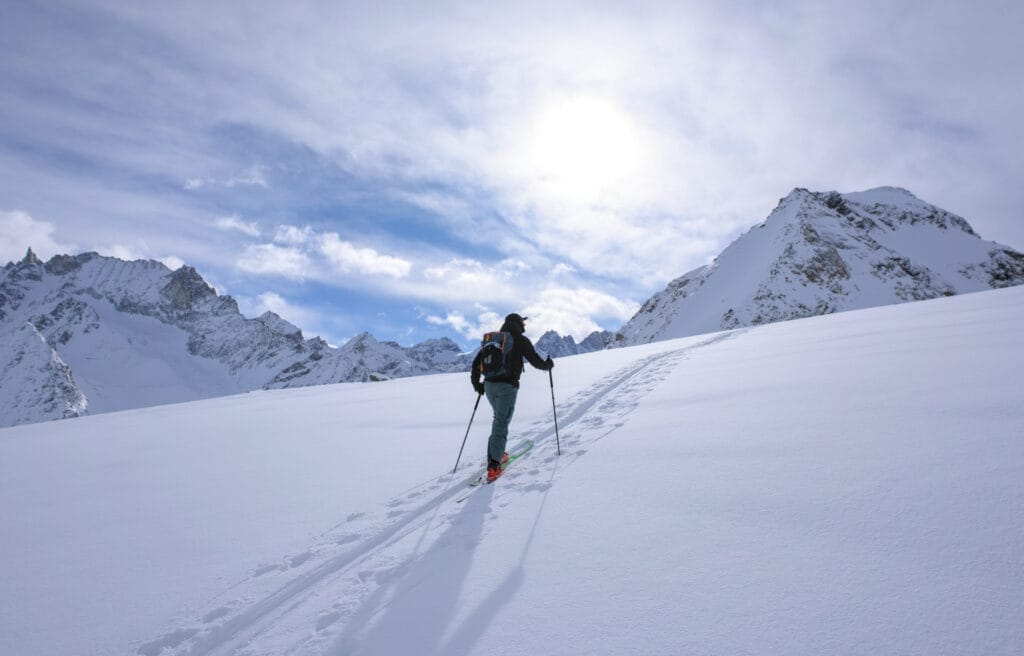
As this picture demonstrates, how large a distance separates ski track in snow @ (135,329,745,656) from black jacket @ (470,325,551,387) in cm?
127

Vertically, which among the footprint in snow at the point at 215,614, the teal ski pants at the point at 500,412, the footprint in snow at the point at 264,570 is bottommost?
the footprint in snow at the point at 215,614

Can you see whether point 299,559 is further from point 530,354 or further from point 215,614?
point 530,354

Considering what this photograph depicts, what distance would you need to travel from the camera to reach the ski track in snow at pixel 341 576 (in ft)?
10.7

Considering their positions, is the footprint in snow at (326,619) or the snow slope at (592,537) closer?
the snow slope at (592,537)

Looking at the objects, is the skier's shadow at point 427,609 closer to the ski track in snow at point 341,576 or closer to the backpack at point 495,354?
the ski track in snow at point 341,576

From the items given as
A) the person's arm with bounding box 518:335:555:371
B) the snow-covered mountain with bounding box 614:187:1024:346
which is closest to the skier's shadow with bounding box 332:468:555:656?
the person's arm with bounding box 518:335:555:371

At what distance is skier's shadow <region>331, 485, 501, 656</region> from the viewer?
2.94 m

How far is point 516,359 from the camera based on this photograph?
23.5 feet

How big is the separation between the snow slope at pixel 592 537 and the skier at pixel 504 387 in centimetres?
42

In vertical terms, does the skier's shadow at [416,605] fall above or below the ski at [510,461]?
below

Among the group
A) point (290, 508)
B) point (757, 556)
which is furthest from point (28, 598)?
point (757, 556)

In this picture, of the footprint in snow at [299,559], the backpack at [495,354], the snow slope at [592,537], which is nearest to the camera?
the snow slope at [592,537]

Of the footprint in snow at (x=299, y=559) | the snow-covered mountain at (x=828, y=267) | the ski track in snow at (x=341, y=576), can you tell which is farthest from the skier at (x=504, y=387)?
the snow-covered mountain at (x=828, y=267)

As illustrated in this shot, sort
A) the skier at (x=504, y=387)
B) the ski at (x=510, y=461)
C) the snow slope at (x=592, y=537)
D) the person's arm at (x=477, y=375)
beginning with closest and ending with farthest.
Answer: the snow slope at (x=592, y=537) < the ski at (x=510, y=461) < the skier at (x=504, y=387) < the person's arm at (x=477, y=375)
